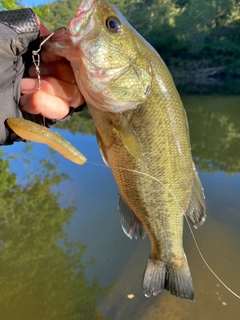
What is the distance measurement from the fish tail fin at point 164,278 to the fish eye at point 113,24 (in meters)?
1.68

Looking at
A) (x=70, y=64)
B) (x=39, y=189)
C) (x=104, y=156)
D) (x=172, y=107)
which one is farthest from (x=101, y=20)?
(x=39, y=189)

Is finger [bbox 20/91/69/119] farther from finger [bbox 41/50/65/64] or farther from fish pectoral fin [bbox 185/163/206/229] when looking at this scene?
fish pectoral fin [bbox 185/163/206/229]

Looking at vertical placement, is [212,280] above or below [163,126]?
below

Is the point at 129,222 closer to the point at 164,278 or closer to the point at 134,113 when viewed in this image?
the point at 164,278

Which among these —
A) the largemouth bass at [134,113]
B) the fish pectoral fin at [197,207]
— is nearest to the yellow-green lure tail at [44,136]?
the largemouth bass at [134,113]

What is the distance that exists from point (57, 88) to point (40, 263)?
415 cm

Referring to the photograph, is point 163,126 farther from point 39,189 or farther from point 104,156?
point 39,189

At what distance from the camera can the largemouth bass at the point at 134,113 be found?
193cm

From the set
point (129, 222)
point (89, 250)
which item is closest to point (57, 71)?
point (129, 222)

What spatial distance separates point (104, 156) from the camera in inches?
87.7

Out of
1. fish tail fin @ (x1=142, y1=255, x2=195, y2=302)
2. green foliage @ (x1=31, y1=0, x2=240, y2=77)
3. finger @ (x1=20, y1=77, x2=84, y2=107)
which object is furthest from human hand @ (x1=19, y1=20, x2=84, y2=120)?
green foliage @ (x1=31, y1=0, x2=240, y2=77)

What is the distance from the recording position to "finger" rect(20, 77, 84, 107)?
2031 millimetres

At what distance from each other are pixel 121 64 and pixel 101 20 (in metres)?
0.26

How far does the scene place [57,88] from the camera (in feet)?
6.75
